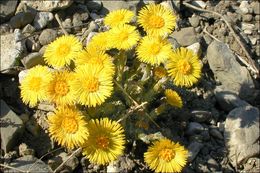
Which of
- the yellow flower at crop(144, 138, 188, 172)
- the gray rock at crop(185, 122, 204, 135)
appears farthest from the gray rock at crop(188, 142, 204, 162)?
the yellow flower at crop(144, 138, 188, 172)

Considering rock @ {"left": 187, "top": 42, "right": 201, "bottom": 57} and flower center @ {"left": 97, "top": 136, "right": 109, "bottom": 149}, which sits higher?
rock @ {"left": 187, "top": 42, "right": 201, "bottom": 57}

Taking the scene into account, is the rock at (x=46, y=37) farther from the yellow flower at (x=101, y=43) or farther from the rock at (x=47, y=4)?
the yellow flower at (x=101, y=43)

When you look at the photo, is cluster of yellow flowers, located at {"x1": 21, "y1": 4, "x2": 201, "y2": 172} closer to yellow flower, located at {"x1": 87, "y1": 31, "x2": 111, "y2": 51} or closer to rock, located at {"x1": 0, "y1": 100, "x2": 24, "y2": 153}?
yellow flower, located at {"x1": 87, "y1": 31, "x2": 111, "y2": 51}

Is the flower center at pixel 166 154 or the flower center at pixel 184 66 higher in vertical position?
the flower center at pixel 184 66

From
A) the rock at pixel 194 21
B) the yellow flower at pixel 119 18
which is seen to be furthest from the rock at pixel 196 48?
the yellow flower at pixel 119 18

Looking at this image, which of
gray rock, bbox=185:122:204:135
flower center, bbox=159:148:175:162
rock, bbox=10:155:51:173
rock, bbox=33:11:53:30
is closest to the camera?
flower center, bbox=159:148:175:162

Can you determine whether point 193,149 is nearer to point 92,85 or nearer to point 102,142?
point 102,142

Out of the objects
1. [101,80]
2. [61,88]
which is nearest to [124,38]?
[101,80]
